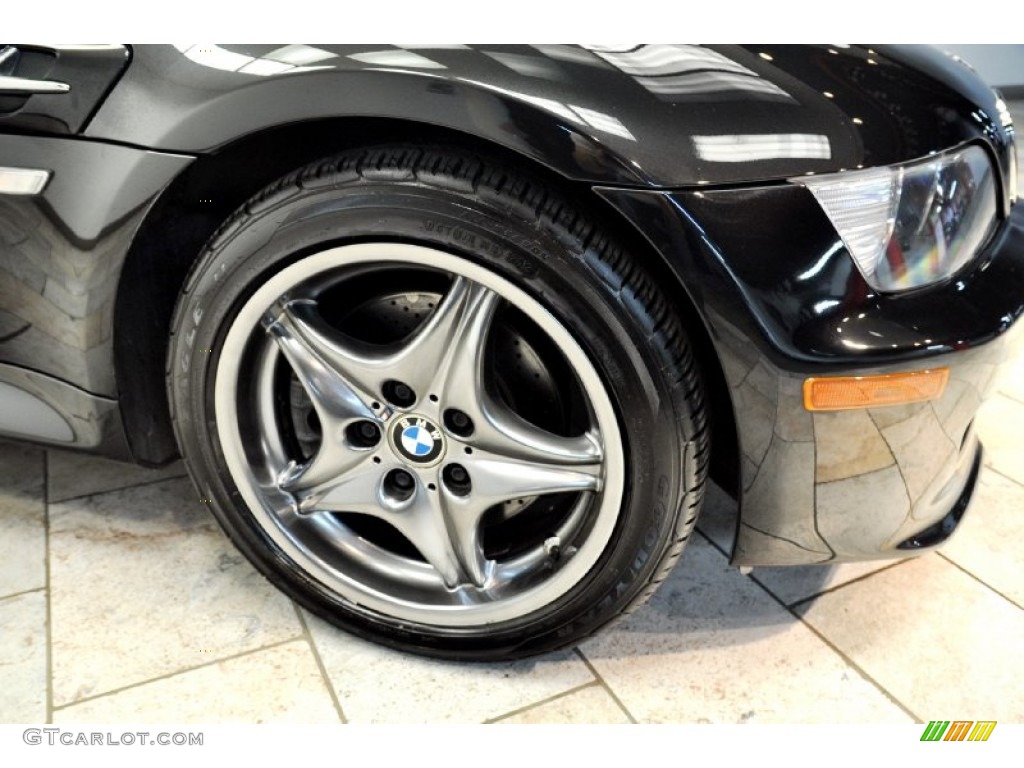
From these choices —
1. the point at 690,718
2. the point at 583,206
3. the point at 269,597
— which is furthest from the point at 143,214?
the point at 690,718

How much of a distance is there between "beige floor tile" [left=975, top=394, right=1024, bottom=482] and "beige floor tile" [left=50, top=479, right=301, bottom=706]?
5.44 ft

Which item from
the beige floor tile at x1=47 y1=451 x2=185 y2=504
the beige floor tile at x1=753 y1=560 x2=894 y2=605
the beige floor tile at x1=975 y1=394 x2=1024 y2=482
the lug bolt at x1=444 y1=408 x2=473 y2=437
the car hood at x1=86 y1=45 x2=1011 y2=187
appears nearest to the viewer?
the car hood at x1=86 y1=45 x2=1011 y2=187

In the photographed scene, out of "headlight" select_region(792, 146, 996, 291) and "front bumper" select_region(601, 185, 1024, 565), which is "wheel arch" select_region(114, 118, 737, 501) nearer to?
"front bumper" select_region(601, 185, 1024, 565)

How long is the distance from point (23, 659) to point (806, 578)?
142 cm

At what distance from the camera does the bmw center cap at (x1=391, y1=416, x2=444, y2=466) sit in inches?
54.3

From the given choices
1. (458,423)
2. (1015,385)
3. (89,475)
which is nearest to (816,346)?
(458,423)

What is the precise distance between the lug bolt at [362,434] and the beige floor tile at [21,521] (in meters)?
0.72

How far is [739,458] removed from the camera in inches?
50.4

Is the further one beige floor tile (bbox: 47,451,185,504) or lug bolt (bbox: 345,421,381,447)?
beige floor tile (bbox: 47,451,185,504)

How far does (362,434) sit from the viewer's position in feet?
4.91

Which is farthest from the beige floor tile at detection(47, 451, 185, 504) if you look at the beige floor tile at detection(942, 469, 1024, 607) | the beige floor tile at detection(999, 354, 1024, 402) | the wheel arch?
the beige floor tile at detection(999, 354, 1024, 402)

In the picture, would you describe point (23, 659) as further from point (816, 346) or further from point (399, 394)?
point (816, 346)

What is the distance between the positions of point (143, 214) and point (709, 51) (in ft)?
2.73

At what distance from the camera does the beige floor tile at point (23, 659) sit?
1.44 m
